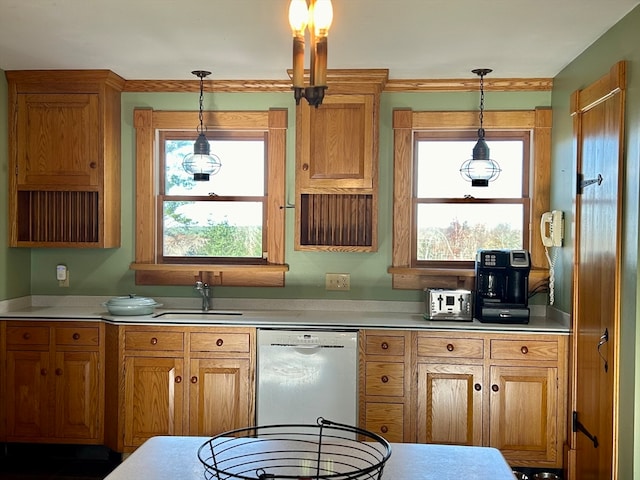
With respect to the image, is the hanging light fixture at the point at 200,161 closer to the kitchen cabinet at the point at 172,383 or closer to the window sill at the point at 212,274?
the window sill at the point at 212,274

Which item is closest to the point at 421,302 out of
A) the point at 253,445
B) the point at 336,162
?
the point at 336,162

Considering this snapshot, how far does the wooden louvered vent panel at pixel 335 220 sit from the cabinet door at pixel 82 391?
1569 mm

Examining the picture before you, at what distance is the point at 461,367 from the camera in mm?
3916

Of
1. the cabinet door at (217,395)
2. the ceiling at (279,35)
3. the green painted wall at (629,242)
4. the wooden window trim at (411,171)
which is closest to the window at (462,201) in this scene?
the wooden window trim at (411,171)

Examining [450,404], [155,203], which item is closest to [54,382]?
[155,203]

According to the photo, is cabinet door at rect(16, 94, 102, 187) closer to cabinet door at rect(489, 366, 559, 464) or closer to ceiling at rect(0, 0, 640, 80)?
ceiling at rect(0, 0, 640, 80)

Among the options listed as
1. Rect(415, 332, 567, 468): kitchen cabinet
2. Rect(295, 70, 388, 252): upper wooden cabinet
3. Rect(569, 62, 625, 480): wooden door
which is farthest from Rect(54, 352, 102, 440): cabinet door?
Rect(569, 62, 625, 480): wooden door

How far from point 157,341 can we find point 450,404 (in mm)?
1798

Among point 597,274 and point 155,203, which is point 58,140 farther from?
point 597,274

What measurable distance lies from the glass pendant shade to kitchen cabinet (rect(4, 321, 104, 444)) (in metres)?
1.13

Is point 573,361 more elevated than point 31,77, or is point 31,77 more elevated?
point 31,77

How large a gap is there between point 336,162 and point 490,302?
131 centimetres

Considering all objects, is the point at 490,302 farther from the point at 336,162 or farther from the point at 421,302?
the point at 336,162

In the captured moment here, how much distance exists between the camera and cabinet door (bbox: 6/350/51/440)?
416 cm
